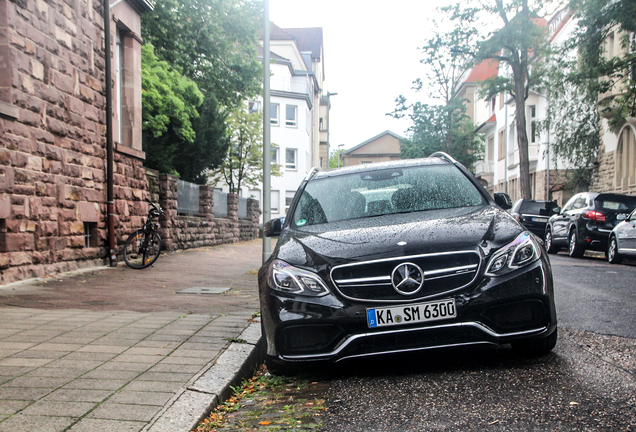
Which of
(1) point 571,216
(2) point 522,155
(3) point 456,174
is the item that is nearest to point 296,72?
(2) point 522,155

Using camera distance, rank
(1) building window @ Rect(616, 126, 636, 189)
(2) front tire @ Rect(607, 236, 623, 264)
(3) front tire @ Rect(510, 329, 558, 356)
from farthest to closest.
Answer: (1) building window @ Rect(616, 126, 636, 189) < (2) front tire @ Rect(607, 236, 623, 264) < (3) front tire @ Rect(510, 329, 558, 356)

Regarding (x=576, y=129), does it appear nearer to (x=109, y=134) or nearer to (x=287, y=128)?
(x=109, y=134)

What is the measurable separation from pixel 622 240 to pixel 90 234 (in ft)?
37.9

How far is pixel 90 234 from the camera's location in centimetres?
1234

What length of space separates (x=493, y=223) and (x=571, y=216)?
15.0m

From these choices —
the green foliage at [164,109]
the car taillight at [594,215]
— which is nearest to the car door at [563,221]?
the car taillight at [594,215]

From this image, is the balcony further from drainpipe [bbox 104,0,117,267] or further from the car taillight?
drainpipe [bbox 104,0,117,267]

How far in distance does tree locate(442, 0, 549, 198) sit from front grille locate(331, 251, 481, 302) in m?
A: 27.7

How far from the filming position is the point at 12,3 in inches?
382

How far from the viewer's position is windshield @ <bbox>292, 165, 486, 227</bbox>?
5.91 meters

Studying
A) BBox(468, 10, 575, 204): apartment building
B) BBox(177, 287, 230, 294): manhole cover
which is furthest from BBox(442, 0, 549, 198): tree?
BBox(177, 287, 230, 294): manhole cover

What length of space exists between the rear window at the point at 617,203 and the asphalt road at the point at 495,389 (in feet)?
41.6

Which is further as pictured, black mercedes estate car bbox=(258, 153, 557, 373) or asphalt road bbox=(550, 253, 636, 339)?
asphalt road bbox=(550, 253, 636, 339)

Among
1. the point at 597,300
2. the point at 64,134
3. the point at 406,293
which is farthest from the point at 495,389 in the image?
the point at 64,134
